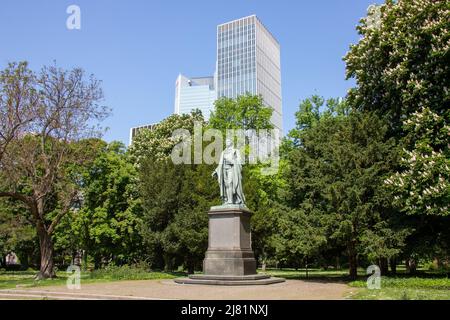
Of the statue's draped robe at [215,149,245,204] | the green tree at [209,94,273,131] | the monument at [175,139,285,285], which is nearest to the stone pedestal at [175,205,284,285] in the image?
the monument at [175,139,285,285]

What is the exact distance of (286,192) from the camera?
27.1m

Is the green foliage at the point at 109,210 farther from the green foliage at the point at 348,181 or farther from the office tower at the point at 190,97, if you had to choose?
the office tower at the point at 190,97

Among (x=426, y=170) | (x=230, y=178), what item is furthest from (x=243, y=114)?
(x=426, y=170)

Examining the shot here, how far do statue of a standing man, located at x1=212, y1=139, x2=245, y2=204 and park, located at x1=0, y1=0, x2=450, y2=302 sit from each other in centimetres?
5

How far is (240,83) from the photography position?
385 feet

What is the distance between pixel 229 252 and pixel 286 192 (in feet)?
35.4

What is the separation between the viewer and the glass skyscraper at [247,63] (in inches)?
4604

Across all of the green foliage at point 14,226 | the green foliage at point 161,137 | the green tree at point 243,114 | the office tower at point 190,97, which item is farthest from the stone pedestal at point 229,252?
the office tower at point 190,97

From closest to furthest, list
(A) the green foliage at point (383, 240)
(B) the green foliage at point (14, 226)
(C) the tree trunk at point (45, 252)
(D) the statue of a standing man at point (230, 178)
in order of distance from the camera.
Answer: (D) the statue of a standing man at point (230, 178) < (A) the green foliage at point (383, 240) < (C) the tree trunk at point (45, 252) < (B) the green foliage at point (14, 226)

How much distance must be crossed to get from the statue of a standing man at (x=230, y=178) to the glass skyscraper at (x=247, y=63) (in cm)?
9666

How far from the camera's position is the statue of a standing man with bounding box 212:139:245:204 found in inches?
749

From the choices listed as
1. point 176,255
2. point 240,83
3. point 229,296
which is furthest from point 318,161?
point 240,83

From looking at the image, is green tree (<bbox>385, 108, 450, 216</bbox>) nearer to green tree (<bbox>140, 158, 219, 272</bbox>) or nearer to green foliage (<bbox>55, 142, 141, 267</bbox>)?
green tree (<bbox>140, 158, 219, 272</bbox>)
